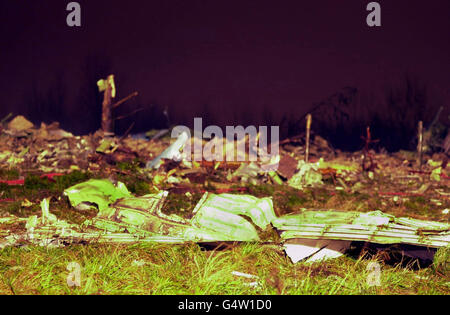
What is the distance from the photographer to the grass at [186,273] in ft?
10.9

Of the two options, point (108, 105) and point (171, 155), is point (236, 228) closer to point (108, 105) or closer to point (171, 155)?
point (171, 155)

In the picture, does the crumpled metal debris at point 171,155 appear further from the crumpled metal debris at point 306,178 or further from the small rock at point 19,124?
the small rock at point 19,124

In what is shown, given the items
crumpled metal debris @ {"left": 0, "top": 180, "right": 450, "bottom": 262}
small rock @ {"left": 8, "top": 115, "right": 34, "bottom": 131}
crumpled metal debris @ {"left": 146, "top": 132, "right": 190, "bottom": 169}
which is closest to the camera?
crumpled metal debris @ {"left": 0, "top": 180, "right": 450, "bottom": 262}

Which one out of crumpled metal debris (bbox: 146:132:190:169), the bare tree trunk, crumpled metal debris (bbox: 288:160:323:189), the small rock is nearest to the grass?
crumpled metal debris (bbox: 288:160:323:189)

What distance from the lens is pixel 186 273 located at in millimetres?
3760

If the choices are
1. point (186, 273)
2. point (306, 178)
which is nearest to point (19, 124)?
point (306, 178)

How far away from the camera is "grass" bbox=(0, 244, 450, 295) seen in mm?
3336

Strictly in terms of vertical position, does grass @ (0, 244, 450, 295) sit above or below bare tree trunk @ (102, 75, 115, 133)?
below

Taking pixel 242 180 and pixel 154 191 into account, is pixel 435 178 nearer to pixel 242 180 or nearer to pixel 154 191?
pixel 242 180

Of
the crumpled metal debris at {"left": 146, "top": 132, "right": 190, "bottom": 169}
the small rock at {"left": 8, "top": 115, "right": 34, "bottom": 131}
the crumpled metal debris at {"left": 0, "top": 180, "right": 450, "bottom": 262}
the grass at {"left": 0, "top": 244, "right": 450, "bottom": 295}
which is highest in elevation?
the small rock at {"left": 8, "top": 115, "right": 34, "bottom": 131}

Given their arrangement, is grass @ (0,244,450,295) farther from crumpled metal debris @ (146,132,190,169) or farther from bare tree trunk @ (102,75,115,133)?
bare tree trunk @ (102,75,115,133)

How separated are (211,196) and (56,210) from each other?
287cm
